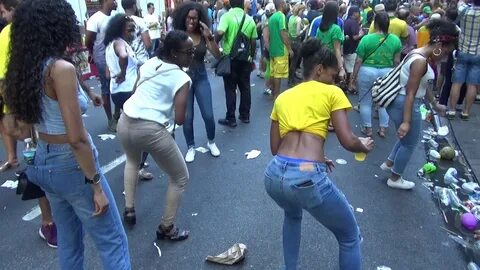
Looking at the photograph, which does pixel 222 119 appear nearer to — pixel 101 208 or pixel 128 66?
pixel 128 66

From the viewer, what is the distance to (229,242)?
3582mm

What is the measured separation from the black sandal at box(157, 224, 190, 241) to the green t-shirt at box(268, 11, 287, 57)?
4835 millimetres

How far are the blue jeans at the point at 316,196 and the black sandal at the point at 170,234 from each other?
4.12 feet

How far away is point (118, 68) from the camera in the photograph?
549cm

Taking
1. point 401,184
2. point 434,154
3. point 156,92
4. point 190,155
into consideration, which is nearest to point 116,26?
point 190,155

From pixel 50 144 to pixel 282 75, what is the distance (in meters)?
6.02

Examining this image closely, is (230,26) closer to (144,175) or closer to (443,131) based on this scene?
(144,175)

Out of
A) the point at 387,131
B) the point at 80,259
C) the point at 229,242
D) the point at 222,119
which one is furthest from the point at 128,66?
the point at 387,131

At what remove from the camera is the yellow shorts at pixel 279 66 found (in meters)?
7.73

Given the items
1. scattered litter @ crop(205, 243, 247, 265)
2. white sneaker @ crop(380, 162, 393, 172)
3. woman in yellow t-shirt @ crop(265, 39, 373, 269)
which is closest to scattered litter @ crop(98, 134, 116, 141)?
scattered litter @ crop(205, 243, 247, 265)

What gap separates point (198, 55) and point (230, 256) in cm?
270

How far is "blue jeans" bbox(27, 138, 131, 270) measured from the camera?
2129 millimetres

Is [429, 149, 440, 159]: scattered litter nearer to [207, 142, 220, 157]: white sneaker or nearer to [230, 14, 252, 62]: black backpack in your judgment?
[207, 142, 220, 157]: white sneaker

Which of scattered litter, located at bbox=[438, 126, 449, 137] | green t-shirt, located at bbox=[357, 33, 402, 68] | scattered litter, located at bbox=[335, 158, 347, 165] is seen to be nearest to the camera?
scattered litter, located at bbox=[335, 158, 347, 165]
